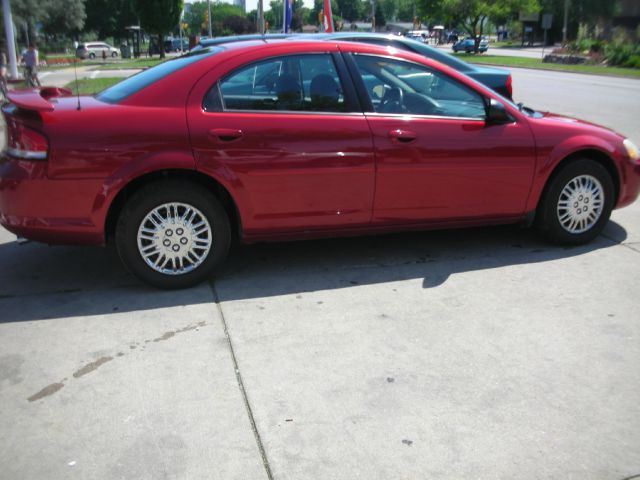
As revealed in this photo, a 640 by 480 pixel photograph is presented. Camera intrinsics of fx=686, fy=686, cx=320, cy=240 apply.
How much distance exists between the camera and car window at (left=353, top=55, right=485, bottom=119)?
5.07 metres

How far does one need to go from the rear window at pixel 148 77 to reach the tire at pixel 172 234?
72cm

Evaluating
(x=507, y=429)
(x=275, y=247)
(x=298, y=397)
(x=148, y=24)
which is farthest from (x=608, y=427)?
(x=148, y=24)

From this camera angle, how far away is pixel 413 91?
5258mm

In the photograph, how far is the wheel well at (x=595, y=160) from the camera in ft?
18.1

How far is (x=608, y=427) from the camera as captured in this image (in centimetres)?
Answer: 320

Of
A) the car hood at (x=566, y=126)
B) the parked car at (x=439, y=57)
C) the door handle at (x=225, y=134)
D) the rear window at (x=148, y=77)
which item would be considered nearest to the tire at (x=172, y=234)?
the door handle at (x=225, y=134)

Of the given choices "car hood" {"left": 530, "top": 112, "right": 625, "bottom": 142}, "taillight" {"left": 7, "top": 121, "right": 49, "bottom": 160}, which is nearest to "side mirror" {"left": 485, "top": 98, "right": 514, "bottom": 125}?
"car hood" {"left": 530, "top": 112, "right": 625, "bottom": 142}

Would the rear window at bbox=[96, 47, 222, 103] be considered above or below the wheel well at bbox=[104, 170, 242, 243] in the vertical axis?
above

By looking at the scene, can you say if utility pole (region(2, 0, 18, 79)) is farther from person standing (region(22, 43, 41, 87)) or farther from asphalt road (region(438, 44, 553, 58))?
asphalt road (region(438, 44, 553, 58))

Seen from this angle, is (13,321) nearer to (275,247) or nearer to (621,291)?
(275,247)

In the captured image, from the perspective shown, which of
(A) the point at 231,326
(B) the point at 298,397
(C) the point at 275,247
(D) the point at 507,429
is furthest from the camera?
(C) the point at 275,247

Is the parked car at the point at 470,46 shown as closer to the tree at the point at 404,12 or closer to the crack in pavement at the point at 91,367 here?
the crack in pavement at the point at 91,367

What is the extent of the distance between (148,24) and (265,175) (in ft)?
148

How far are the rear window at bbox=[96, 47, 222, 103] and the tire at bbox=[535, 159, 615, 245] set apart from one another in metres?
2.84
